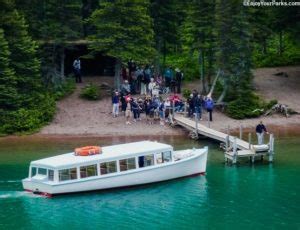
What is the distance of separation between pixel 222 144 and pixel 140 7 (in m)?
16.3

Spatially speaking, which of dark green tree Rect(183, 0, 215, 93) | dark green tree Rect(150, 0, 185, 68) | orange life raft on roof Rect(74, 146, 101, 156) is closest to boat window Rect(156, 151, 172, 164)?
orange life raft on roof Rect(74, 146, 101, 156)

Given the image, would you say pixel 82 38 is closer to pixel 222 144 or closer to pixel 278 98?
pixel 278 98

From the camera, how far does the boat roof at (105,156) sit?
123 feet

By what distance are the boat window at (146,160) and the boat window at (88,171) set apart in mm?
2576

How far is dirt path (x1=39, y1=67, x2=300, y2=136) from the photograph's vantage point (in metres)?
52.3

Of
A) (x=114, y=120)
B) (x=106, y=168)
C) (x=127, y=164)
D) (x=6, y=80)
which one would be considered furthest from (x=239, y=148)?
(x=6, y=80)

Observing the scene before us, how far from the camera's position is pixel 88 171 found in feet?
125

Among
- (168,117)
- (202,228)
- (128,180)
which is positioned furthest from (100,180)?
(168,117)

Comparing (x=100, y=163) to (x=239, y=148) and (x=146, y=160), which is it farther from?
(x=239, y=148)

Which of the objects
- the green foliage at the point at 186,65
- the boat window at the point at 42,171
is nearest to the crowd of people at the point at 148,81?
the green foliage at the point at 186,65

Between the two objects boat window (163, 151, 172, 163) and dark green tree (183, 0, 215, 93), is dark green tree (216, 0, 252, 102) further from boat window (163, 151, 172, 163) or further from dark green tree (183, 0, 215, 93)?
boat window (163, 151, 172, 163)

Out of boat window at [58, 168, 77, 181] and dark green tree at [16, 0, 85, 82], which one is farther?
dark green tree at [16, 0, 85, 82]

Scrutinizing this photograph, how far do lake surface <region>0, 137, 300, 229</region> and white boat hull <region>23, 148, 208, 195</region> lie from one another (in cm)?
37

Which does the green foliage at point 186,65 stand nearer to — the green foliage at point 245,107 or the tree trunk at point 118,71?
the tree trunk at point 118,71
